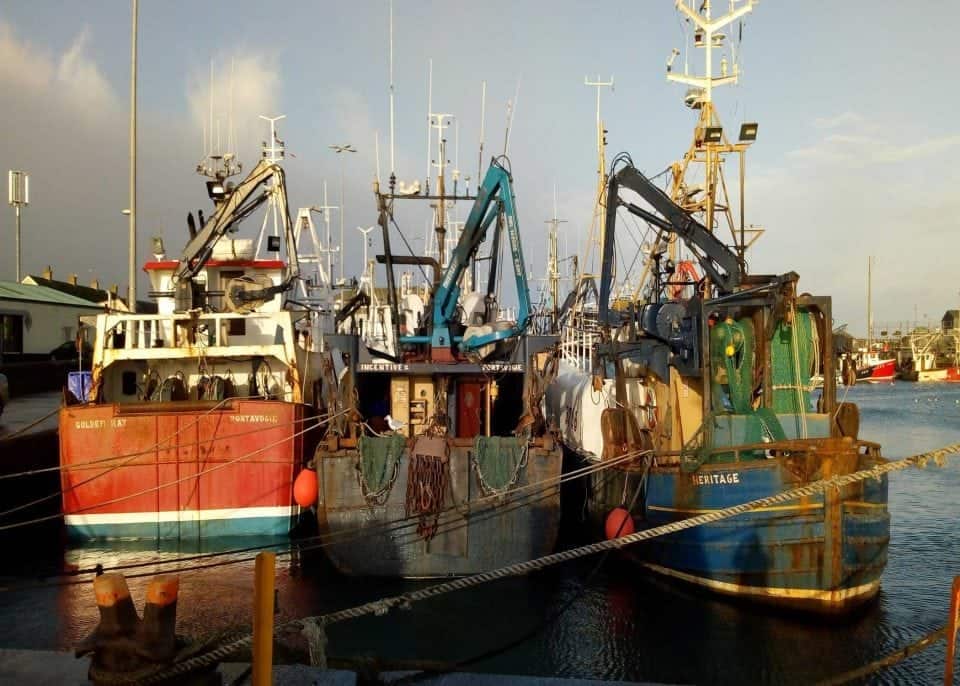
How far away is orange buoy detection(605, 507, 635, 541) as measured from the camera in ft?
41.2

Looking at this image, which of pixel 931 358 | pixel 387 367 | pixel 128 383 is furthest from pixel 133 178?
pixel 931 358

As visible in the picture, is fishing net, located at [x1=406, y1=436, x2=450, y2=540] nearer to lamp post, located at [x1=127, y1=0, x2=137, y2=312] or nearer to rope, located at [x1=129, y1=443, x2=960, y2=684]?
rope, located at [x1=129, y1=443, x2=960, y2=684]

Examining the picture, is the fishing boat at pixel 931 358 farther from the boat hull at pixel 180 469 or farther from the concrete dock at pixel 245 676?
the concrete dock at pixel 245 676

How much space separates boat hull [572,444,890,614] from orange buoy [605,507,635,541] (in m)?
1.10

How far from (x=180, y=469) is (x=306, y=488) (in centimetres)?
254

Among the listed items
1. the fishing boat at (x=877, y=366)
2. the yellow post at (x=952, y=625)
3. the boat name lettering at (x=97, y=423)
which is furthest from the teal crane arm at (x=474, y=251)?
the fishing boat at (x=877, y=366)

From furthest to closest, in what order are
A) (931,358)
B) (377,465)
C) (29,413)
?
(931,358) → (29,413) → (377,465)

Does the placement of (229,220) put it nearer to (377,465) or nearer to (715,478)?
(377,465)

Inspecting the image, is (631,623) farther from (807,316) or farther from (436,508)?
(807,316)

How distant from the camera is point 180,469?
47.5 ft

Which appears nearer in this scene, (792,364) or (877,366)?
(792,364)

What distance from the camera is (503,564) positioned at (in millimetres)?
12070

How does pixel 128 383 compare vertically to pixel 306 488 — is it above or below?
above

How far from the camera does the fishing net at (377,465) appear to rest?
12039 mm
